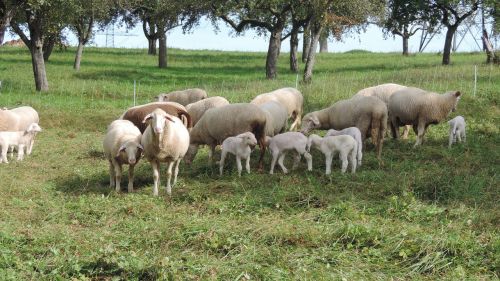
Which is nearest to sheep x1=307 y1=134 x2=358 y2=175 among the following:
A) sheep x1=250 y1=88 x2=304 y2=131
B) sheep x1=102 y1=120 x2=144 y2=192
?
sheep x1=102 y1=120 x2=144 y2=192

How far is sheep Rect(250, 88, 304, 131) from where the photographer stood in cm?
1694

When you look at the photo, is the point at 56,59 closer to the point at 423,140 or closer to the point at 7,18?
the point at 7,18

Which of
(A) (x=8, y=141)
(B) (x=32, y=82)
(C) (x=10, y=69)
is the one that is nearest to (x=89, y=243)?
(A) (x=8, y=141)

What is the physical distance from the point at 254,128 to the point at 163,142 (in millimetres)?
2612

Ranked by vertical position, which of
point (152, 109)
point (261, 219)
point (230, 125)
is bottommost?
point (261, 219)

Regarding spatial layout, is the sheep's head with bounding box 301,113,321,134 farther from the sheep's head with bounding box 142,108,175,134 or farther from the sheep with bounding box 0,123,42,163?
the sheep with bounding box 0,123,42,163

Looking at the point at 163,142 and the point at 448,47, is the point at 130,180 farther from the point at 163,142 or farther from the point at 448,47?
the point at 448,47

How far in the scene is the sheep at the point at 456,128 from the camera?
584 inches

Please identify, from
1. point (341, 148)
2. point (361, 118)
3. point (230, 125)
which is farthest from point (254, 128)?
point (361, 118)

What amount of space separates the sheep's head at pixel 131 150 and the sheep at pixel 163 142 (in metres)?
0.15

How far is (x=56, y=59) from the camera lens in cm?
4159

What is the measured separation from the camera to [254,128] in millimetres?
13273

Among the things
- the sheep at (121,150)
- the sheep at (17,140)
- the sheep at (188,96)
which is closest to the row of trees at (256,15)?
the sheep at (188,96)

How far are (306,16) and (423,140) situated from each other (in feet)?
57.4
